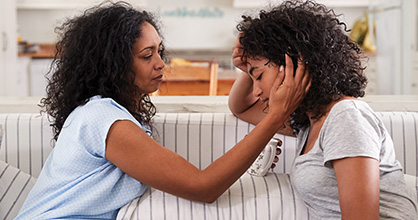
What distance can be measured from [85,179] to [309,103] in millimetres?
658

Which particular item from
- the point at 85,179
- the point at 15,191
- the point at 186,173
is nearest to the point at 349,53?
the point at 186,173

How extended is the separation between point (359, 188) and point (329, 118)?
0.21 m

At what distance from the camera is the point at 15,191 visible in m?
1.67

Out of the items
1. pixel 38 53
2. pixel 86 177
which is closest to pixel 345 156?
pixel 86 177

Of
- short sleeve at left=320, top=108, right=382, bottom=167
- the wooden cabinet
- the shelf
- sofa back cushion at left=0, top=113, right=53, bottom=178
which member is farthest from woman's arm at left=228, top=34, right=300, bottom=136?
the shelf

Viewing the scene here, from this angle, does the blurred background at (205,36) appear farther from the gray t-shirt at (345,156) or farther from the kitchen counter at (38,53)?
the gray t-shirt at (345,156)

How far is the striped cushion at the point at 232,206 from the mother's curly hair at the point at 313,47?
0.27 m

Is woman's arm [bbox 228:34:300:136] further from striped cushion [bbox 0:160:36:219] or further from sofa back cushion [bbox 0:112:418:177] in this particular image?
striped cushion [bbox 0:160:36:219]

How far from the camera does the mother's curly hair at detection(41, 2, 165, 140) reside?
1441 millimetres

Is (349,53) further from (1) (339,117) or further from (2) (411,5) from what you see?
(2) (411,5)

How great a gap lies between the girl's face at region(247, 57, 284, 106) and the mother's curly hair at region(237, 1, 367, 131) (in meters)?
0.02

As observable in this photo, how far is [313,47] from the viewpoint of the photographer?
4.16 ft

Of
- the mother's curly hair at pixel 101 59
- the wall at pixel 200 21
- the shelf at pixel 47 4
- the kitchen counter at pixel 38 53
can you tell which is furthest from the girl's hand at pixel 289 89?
the wall at pixel 200 21

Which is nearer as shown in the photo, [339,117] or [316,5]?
[339,117]
